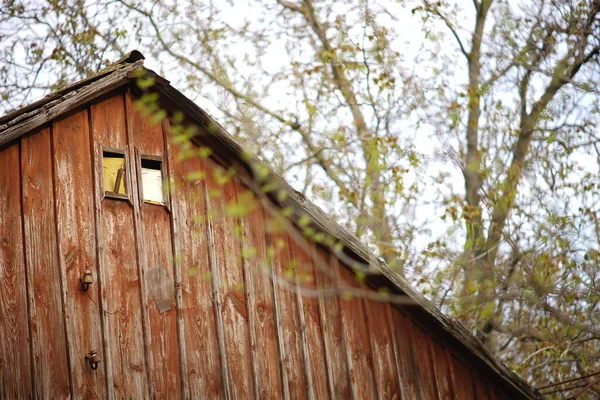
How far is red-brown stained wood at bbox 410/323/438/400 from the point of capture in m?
7.90

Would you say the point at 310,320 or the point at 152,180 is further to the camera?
the point at 310,320

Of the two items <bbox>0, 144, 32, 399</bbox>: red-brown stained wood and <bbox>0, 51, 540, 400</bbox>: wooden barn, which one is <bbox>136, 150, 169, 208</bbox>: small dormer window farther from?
<bbox>0, 144, 32, 399</bbox>: red-brown stained wood

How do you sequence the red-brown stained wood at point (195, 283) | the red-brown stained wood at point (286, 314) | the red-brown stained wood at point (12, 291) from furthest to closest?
the red-brown stained wood at point (286, 314) < the red-brown stained wood at point (195, 283) < the red-brown stained wood at point (12, 291)

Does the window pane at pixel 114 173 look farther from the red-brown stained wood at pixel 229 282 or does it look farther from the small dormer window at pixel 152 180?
the red-brown stained wood at pixel 229 282

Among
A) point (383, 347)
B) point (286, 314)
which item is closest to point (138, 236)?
point (286, 314)

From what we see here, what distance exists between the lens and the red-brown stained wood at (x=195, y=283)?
700cm

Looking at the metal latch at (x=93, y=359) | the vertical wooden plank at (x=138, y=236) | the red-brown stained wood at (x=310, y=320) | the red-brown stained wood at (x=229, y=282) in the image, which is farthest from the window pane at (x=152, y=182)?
the metal latch at (x=93, y=359)

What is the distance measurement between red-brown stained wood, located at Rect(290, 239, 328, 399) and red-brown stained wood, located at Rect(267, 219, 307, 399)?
5 cm

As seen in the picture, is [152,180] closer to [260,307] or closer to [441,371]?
[260,307]

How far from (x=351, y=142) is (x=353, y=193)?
96 cm

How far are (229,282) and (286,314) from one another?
0.61 metres

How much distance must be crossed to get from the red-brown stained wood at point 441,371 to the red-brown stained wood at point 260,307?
1605 mm

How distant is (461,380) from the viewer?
317 inches

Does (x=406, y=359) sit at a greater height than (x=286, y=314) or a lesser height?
lesser
